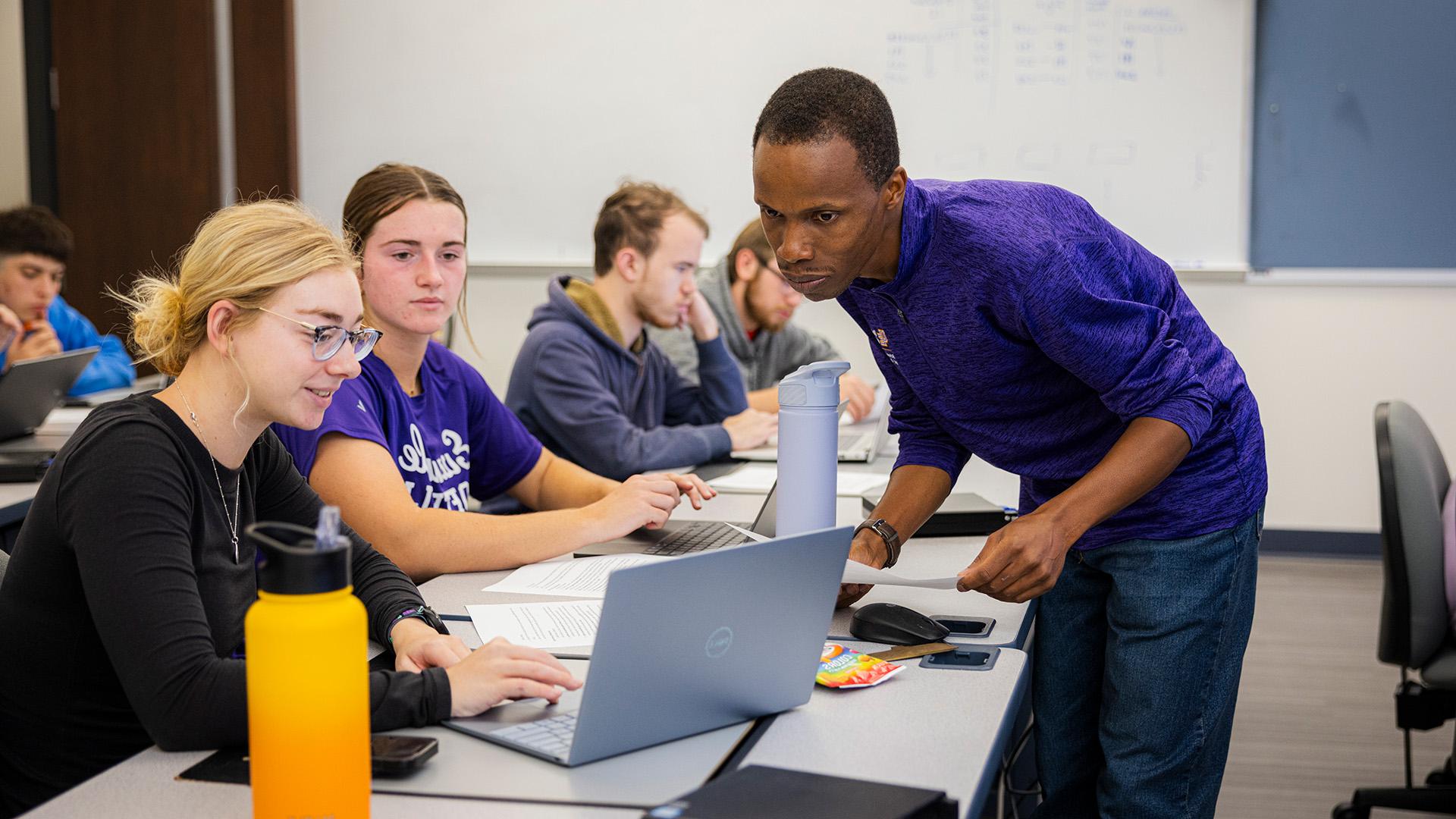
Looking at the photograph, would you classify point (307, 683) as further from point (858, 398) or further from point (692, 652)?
point (858, 398)

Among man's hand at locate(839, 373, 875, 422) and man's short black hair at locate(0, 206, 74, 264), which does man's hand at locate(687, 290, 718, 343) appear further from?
man's short black hair at locate(0, 206, 74, 264)

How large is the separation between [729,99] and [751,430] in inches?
81.0

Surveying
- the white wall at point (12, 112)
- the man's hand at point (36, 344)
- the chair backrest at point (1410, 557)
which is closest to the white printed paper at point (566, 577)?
the chair backrest at point (1410, 557)

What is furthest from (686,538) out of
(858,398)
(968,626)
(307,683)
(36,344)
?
(36,344)

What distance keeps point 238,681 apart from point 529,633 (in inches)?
14.8

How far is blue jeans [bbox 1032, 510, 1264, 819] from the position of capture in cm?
148

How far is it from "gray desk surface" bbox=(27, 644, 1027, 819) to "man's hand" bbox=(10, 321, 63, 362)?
289cm

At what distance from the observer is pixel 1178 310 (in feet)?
4.91

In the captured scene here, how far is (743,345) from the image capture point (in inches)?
139

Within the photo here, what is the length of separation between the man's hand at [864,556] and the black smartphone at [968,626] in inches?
4.4

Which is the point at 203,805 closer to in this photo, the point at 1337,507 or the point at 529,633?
the point at 529,633

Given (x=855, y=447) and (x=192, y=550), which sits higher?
(x=192, y=550)

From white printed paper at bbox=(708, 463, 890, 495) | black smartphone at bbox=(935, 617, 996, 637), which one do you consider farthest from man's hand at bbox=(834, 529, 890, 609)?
white printed paper at bbox=(708, 463, 890, 495)

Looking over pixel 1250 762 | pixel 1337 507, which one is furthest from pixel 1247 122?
pixel 1250 762
